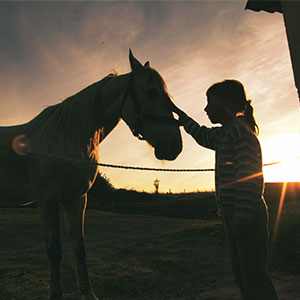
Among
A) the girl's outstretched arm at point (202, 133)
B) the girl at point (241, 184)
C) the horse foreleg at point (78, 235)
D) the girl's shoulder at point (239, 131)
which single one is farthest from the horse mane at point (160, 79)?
the horse foreleg at point (78, 235)

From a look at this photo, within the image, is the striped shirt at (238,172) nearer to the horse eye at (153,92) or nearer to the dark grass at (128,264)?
the horse eye at (153,92)

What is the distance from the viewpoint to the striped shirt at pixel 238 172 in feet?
5.63

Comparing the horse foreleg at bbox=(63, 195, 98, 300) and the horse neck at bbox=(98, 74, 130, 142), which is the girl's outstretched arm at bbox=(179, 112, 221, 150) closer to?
the horse neck at bbox=(98, 74, 130, 142)

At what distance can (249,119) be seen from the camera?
207 cm

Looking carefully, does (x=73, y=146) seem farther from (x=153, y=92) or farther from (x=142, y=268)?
(x=142, y=268)

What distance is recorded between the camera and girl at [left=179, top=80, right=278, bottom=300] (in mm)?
1728

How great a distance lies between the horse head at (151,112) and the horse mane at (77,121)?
42 centimetres

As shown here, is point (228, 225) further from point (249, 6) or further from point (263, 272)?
point (249, 6)

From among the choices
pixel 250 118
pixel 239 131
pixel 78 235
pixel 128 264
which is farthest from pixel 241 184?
pixel 128 264

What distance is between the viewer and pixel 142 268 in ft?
18.3

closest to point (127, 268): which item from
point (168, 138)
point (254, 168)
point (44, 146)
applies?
point (44, 146)

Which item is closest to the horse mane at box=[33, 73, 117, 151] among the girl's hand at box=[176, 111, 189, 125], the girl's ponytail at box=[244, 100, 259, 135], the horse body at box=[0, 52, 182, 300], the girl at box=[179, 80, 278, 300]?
the horse body at box=[0, 52, 182, 300]

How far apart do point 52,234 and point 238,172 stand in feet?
7.29

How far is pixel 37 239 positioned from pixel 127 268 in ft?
16.6
